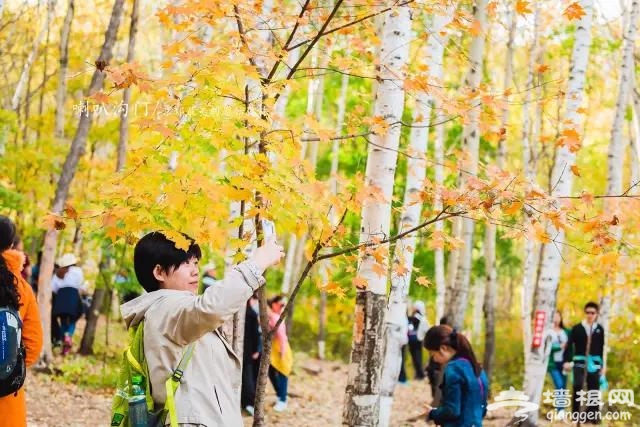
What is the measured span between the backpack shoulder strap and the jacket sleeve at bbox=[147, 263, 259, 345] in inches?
2.3

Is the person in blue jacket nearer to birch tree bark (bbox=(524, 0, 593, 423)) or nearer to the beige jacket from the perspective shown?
the beige jacket

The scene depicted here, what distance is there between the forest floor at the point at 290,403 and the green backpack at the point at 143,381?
4.98 m

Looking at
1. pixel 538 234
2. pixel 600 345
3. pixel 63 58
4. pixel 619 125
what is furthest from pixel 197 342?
pixel 63 58

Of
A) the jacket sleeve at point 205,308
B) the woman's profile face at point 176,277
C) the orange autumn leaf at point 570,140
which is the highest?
the orange autumn leaf at point 570,140

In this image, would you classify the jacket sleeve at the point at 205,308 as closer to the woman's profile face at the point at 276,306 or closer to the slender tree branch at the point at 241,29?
the slender tree branch at the point at 241,29

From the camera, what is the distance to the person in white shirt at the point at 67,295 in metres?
11.9

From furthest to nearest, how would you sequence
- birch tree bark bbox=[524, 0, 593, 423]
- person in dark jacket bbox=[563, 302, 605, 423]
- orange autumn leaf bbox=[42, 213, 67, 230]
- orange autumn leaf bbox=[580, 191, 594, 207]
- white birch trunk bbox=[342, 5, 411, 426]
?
person in dark jacket bbox=[563, 302, 605, 423] → birch tree bark bbox=[524, 0, 593, 423] → white birch trunk bbox=[342, 5, 411, 426] → orange autumn leaf bbox=[580, 191, 594, 207] → orange autumn leaf bbox=[42, 213, 67, 230]

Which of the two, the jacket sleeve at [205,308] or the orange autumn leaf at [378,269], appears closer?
the jacket sleeve at [205,308]

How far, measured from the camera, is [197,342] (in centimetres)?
266

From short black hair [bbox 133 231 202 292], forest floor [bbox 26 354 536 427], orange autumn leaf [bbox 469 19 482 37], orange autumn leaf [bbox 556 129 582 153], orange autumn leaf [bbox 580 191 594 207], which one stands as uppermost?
orange autumn leaf [bbox 469 19 482 37]

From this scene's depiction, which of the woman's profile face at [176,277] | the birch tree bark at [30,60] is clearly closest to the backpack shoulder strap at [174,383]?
the woman's profile face at [176,277]

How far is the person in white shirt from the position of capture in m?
11.9

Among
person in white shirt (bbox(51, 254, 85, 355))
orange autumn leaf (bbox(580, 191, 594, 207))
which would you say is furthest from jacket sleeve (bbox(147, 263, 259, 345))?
person in white shirt (bbox(51, 254, 85, 355))

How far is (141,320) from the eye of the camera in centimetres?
272
